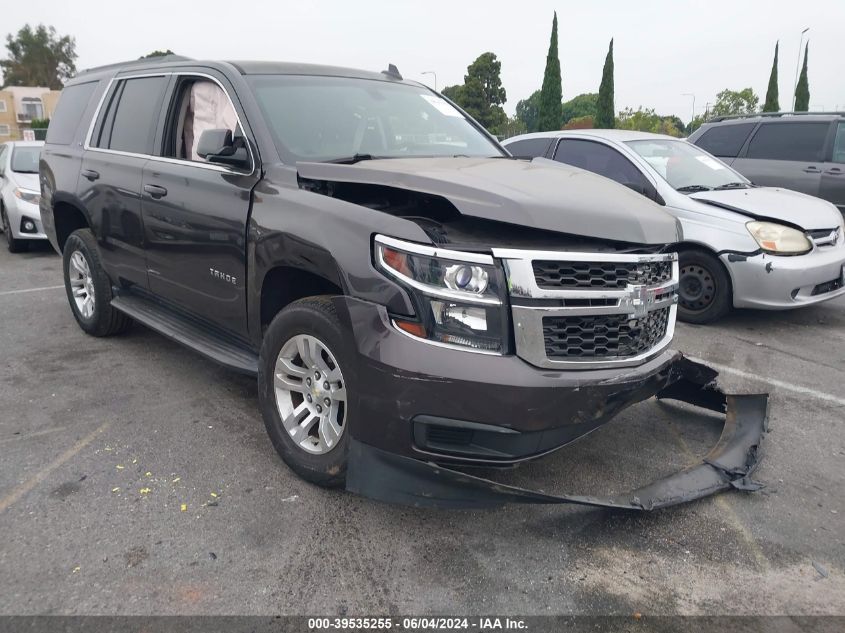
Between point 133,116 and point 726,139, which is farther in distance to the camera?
point 726,139

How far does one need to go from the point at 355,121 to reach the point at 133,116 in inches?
73.5

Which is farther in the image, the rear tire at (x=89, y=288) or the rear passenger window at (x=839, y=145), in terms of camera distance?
the rear passenger window at (x=839, y=145)

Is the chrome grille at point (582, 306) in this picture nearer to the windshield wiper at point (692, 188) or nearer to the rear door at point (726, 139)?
the windshield wiper at point (692, 188)

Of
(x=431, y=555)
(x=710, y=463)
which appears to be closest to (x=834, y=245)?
(x=710, y=463)

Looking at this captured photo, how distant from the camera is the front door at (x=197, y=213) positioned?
3.51m

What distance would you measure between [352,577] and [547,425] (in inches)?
37.7

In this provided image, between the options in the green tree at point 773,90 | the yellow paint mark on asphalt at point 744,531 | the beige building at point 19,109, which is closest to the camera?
the yellow paint mark on asphalt at point 744,531

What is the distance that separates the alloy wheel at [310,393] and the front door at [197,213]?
0.55 m

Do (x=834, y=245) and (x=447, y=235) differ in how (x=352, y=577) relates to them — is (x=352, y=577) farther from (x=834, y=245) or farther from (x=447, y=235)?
(x=834, y=245)

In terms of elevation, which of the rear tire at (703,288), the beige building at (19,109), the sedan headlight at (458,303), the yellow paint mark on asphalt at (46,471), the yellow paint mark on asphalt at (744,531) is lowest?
the yellow paint mark on asphalt at (744,531)

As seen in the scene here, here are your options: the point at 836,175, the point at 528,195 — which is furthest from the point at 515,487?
the point at 836,175

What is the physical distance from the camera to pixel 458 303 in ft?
8.29

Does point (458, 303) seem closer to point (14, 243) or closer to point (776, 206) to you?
point (776, 206)

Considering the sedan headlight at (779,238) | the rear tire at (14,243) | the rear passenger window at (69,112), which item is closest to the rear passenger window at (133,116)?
the rear passenger window at (69,112)
